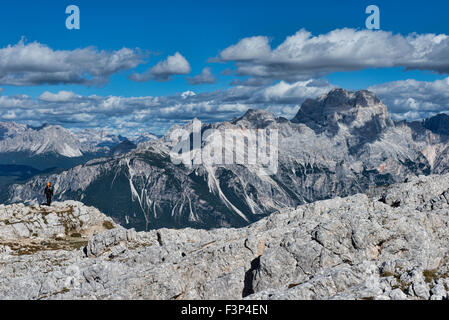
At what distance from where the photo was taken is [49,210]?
388ft

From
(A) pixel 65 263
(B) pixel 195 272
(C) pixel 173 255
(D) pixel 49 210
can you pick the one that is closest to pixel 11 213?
(D) pixel 49 210

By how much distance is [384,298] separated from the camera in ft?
114

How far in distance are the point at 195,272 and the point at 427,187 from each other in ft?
144
